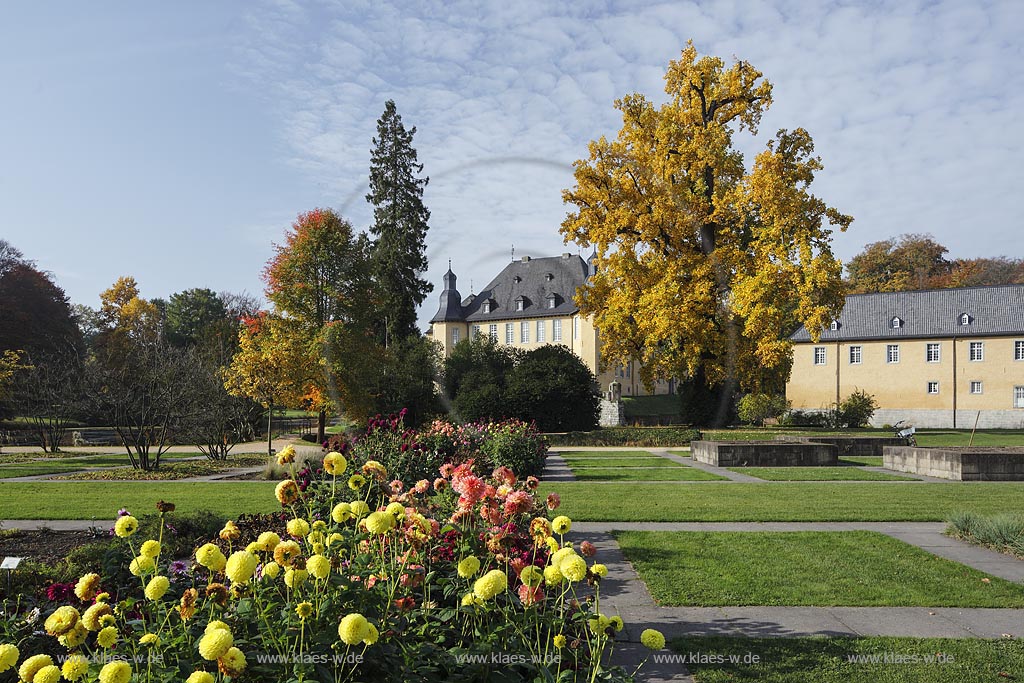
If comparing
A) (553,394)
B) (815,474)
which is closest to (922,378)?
(553,394)

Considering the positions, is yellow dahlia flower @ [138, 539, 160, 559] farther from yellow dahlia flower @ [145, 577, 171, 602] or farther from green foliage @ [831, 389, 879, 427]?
green foliage @ [831, 389, 879, 427]

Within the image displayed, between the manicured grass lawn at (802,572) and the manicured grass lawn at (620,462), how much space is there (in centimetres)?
911

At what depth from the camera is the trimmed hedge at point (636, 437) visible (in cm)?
2487

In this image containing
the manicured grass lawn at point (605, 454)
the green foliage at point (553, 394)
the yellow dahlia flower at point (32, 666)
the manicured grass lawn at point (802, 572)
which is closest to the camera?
the yellow dahlia flower at point (32, 666)

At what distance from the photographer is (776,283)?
73.0ft

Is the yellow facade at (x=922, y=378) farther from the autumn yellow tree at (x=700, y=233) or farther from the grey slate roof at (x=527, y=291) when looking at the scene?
the autumn yellow tree at (x=700, y=233)

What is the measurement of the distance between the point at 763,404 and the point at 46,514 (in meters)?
30.4

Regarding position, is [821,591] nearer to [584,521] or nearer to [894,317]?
[584,521]

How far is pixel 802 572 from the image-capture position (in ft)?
→ 21.7

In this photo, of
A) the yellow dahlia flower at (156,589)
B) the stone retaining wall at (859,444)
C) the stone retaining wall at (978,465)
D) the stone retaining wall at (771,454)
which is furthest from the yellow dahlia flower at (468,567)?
the stone retaining wall at (859,444)

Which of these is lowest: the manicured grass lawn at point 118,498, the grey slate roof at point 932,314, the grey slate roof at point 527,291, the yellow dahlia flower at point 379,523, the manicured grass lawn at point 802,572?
the manicured grass lawn at point 118,498

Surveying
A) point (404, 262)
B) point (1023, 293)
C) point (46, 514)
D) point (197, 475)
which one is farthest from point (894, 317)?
point (46, 514)

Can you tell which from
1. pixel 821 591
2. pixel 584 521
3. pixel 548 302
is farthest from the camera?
pixel 548 302

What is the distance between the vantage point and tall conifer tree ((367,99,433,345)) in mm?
36863
